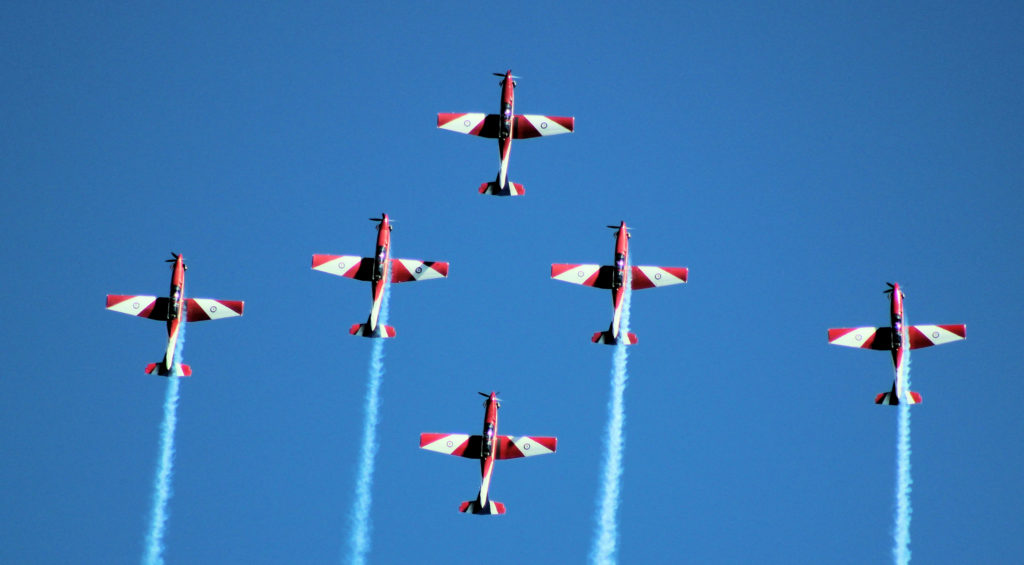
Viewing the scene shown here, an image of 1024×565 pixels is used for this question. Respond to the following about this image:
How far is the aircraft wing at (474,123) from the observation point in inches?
4286

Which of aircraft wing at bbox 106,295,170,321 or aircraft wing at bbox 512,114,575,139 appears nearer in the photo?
aircraft wing at bbox 106,295,170,321

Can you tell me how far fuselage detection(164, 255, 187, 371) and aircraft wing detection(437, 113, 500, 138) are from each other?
11.9 m

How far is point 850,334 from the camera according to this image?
348ft

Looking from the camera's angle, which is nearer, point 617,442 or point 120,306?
point 120,306

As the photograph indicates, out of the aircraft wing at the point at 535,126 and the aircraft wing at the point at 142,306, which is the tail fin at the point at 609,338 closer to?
the aircraft wing at the point at 535,126

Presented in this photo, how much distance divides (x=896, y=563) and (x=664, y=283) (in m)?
14.8

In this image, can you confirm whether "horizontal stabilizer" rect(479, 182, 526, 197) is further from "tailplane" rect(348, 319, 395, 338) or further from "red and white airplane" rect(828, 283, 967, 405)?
"red and white airplane" rect(828, 283, 967, 405)

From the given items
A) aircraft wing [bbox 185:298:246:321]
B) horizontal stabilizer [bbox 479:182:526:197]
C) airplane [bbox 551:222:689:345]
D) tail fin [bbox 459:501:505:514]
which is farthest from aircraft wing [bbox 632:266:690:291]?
aircraft wing [bbox 185:298:246:321]

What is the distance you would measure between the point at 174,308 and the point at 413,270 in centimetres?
937

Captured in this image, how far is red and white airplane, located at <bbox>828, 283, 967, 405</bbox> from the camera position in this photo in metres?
104

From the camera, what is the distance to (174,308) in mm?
104688

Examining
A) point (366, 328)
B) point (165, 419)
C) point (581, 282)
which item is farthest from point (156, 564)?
point (581, 282)

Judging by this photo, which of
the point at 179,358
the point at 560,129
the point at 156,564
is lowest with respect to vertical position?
the point at 156,564

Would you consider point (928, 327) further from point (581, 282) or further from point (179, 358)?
point (179, 358)
